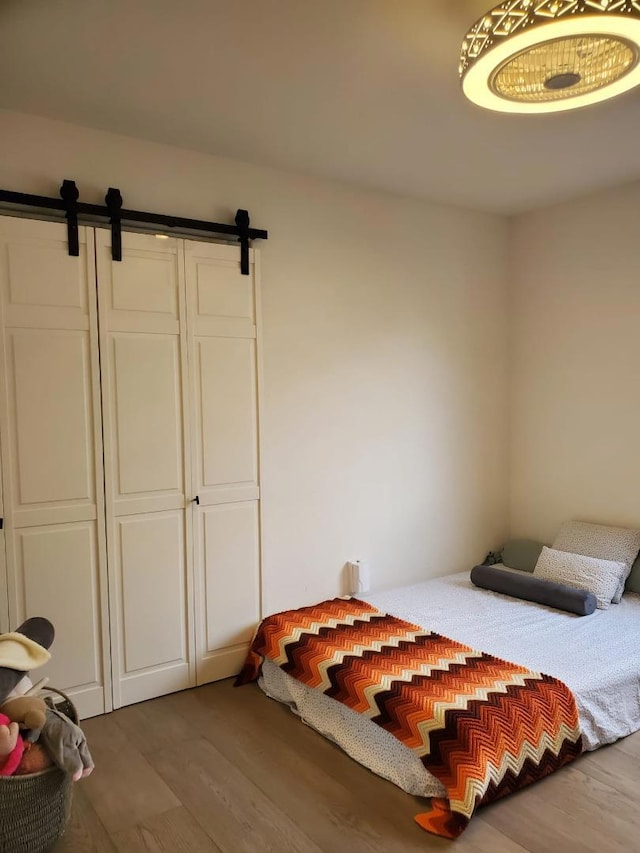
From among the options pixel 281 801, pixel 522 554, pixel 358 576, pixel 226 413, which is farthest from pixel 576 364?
pixel 281 801

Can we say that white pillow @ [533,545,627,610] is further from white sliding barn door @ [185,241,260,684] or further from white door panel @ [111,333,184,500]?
white door panel @ [111,333,184,500]

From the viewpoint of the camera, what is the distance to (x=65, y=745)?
6.53ft

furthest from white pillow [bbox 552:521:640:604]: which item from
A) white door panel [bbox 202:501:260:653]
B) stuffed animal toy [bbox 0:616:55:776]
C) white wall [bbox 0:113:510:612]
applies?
stuffed animal toy [bbox 0:616:55:776]

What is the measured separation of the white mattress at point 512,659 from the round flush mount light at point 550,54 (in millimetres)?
2202

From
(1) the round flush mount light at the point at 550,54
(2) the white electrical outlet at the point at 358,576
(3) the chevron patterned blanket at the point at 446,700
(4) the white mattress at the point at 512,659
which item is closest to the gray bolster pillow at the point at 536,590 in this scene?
(4) the white mattress at the point at 512,659

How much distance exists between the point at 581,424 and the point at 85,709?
3.19 meters

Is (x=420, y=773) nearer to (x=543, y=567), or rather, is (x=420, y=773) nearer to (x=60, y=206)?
(x=543, y=567)

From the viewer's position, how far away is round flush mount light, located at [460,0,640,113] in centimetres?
172

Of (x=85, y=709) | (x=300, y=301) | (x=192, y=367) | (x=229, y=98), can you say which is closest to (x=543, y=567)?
(x=300, y=301)

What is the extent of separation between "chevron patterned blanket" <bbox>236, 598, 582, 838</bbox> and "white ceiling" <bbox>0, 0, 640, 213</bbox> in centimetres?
232

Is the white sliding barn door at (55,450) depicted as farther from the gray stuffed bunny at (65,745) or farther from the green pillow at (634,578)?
the green pillow at (634,578)

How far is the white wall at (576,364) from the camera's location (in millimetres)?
3816

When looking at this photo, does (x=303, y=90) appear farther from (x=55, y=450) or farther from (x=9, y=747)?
(x=9, y=747)

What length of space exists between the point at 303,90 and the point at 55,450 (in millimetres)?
1778
